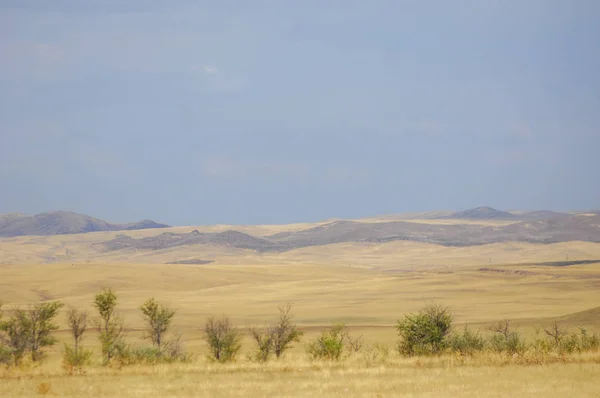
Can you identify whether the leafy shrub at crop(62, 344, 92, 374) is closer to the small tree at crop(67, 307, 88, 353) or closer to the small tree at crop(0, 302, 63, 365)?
the small tree at crop(67, 307, 88, 353)

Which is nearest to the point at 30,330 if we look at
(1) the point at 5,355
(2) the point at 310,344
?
(1) the point at 5,355

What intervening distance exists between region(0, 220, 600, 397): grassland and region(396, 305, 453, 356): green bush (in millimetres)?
2308

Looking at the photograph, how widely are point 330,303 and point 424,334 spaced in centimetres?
5259

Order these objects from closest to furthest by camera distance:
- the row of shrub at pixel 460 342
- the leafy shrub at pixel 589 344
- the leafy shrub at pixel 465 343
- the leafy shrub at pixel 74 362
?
1. the leafy shrub at pixel 74 362
2. the leafy shrub at pixel 589 344
3. the row of shrub at pixel 460 342
4. the leafy shrub at pixel 465 343

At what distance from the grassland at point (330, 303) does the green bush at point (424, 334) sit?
2308 mm

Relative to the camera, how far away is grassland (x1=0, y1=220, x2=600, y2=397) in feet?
56.7

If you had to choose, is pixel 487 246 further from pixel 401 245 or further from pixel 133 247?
pixel 133 247

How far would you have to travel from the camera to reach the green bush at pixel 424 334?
84.5 ft

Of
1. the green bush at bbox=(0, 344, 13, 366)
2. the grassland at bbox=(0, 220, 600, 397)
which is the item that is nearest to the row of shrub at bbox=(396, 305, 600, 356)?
the grassland at bbox=(0, 220, 600, 397)

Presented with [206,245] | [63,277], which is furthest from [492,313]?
[206,245]

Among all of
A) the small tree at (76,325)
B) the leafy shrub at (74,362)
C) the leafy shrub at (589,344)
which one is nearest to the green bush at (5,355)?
the small tree at (76,325)

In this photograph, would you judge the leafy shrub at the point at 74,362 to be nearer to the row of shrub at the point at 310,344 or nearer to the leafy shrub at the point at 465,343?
the row of shrub at the point at 310,344

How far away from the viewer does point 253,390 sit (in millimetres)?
16938

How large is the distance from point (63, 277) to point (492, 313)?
6111 centimetres
